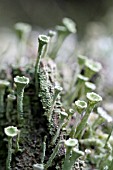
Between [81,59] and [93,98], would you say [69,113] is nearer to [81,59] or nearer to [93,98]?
[93,98]

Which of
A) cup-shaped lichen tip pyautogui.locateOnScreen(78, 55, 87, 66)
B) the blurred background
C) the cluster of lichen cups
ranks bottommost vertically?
the cluster of lichen cups

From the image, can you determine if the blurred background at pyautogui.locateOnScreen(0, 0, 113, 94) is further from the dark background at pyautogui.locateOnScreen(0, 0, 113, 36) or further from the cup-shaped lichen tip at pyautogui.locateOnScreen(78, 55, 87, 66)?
the cup-shaped lichen tip at pyautogui.locateOnScreen(78, 55, 87, 66)

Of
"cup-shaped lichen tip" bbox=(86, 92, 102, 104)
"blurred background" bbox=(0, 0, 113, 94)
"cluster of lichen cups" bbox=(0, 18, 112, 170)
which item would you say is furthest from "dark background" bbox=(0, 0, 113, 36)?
"cup-shaped lichen tip" bbox=(86, 92, 102, 104)

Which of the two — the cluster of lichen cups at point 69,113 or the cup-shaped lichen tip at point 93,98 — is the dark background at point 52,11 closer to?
the cluster of lichen cups at point 69,113

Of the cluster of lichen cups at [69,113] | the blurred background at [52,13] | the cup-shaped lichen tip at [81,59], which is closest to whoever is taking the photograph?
the cluster of lichen cups at [69,113]

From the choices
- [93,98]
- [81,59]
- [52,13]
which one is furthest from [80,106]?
[52,13]

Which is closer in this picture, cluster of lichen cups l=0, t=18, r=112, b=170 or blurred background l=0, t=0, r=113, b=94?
cluster of lichen cups l=0, t=18, r=112, b=170

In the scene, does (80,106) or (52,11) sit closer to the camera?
(80,106)

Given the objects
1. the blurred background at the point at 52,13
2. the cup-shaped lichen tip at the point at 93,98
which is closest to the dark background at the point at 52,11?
the blurred background at the point at 52,13

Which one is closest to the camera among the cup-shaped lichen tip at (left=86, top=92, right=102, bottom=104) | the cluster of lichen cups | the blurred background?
the cluster of lichen cups
